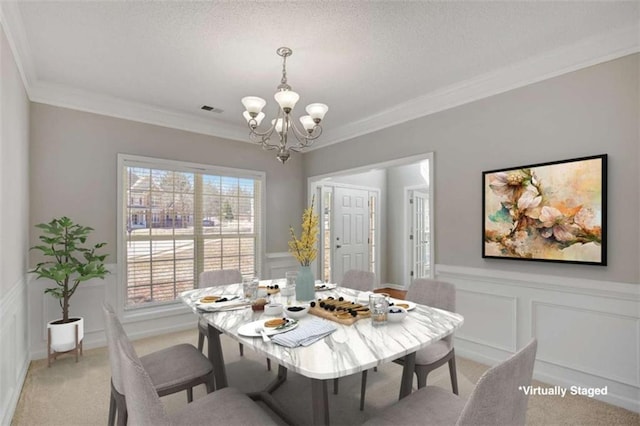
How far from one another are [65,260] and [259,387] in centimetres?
232

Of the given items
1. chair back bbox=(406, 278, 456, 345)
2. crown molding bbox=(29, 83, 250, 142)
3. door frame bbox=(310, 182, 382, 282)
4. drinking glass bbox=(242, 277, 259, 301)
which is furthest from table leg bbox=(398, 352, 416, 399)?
crown molding bbox=(29, 83, 250, 142)

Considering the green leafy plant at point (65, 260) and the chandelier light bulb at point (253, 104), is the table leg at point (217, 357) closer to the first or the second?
the chandelier light bulb at point (253, 104)

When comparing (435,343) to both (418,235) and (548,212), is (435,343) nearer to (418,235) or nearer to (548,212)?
(548,212)

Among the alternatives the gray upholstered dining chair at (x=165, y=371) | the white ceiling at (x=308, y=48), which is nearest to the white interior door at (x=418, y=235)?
the white ceiling at (x=308, y=48)

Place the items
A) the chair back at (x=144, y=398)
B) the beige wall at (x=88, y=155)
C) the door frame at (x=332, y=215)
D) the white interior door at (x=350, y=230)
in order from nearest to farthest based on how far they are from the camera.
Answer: the chair back at (x=144, y=398) → the beige wall at (x=88, y=155) → the door frame at (x=332, y=215) → the white interior door at (x=350, y=230)

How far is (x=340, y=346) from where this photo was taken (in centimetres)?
150

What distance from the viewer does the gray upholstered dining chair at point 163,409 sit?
1123mm

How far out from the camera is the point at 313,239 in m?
2.31

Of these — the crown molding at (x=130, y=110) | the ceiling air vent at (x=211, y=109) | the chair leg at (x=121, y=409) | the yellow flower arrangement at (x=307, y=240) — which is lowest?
the chair leg at (x=121, y=409)

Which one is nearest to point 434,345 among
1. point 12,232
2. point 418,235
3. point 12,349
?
point 12,349

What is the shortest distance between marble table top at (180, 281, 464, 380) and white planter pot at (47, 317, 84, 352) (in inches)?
73.0

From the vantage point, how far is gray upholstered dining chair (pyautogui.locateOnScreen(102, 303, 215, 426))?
1610 millimetres

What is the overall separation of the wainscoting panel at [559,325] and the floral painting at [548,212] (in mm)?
227

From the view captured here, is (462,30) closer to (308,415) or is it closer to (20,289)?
(308,415)
